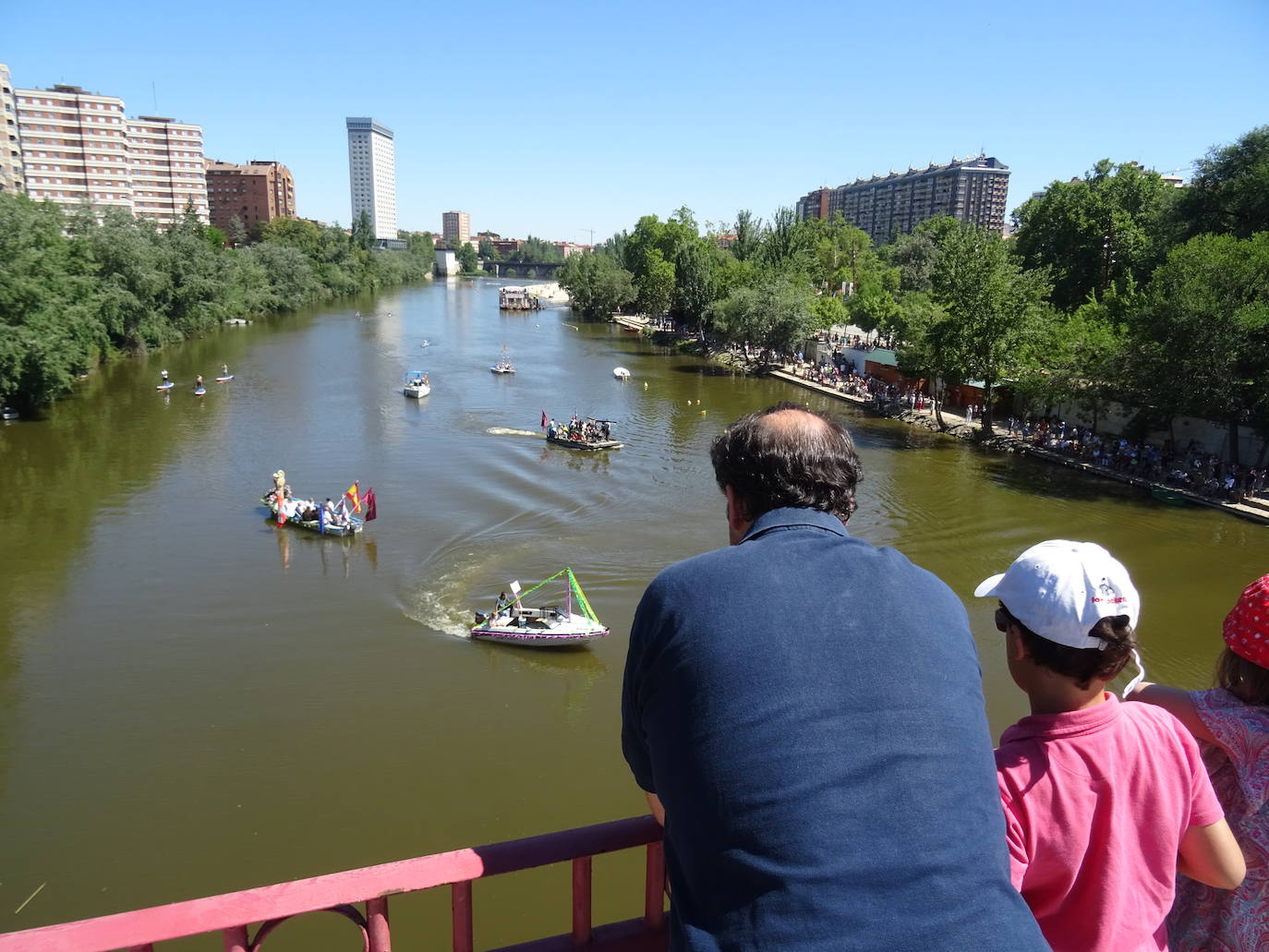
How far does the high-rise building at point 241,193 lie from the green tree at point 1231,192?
126694 mm

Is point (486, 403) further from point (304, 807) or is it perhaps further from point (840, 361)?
point (304, 807)

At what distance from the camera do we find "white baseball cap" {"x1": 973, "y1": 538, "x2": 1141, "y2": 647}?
1900 mm

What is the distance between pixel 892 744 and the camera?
1431 mm

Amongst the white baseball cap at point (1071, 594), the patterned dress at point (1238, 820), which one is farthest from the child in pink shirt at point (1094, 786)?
the patterned dress at point (1238, 820)

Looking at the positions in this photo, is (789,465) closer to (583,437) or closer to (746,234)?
(583,437)

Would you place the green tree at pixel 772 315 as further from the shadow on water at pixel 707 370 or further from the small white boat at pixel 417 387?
the small white boat at pixel 417 387

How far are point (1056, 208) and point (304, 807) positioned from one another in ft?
168

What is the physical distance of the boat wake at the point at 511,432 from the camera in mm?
33959

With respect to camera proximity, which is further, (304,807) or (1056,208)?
(1056,208)

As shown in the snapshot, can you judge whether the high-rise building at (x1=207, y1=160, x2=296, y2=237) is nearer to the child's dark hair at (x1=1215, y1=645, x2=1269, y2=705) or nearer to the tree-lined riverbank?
the tree-lined riverbank

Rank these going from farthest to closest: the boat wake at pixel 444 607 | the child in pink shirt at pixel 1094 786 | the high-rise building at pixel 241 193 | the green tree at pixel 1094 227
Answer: the high-rise building at pixel 241 193 → the green tree at pixel 1094 227 → the boat wake at pixel 444 607 → the child in pink shirt at pixel 1094 786

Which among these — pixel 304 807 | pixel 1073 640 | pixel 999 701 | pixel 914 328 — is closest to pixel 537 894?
pixel 304 807

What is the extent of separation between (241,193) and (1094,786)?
15038 cm

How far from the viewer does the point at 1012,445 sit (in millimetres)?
31797
